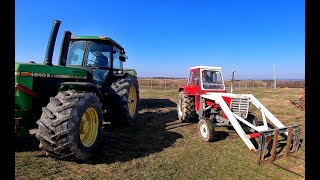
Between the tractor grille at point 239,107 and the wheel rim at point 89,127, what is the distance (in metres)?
4.11

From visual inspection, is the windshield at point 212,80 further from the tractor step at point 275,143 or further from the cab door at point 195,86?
the tractor step at point 275,143

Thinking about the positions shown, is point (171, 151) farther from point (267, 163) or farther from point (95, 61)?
point (95, 61)

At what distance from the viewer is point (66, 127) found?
481cm

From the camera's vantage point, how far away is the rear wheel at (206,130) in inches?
301

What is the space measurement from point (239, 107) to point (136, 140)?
10.1 feet

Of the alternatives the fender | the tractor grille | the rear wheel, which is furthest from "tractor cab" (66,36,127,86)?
the tractor grille

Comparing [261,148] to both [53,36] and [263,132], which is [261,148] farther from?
[53,36]

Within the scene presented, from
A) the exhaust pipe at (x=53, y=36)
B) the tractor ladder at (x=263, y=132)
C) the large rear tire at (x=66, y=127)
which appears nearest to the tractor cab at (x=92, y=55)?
the exhaust pipe at (x=53, y=36)

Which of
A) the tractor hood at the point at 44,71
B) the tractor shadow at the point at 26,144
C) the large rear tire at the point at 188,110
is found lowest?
the tractor shadow at the point at 26,144

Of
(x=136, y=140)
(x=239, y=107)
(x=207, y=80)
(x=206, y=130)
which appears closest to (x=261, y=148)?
(x=206, y=130)

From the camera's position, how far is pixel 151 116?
11727mm

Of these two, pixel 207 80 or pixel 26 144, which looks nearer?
pixel 26 144
